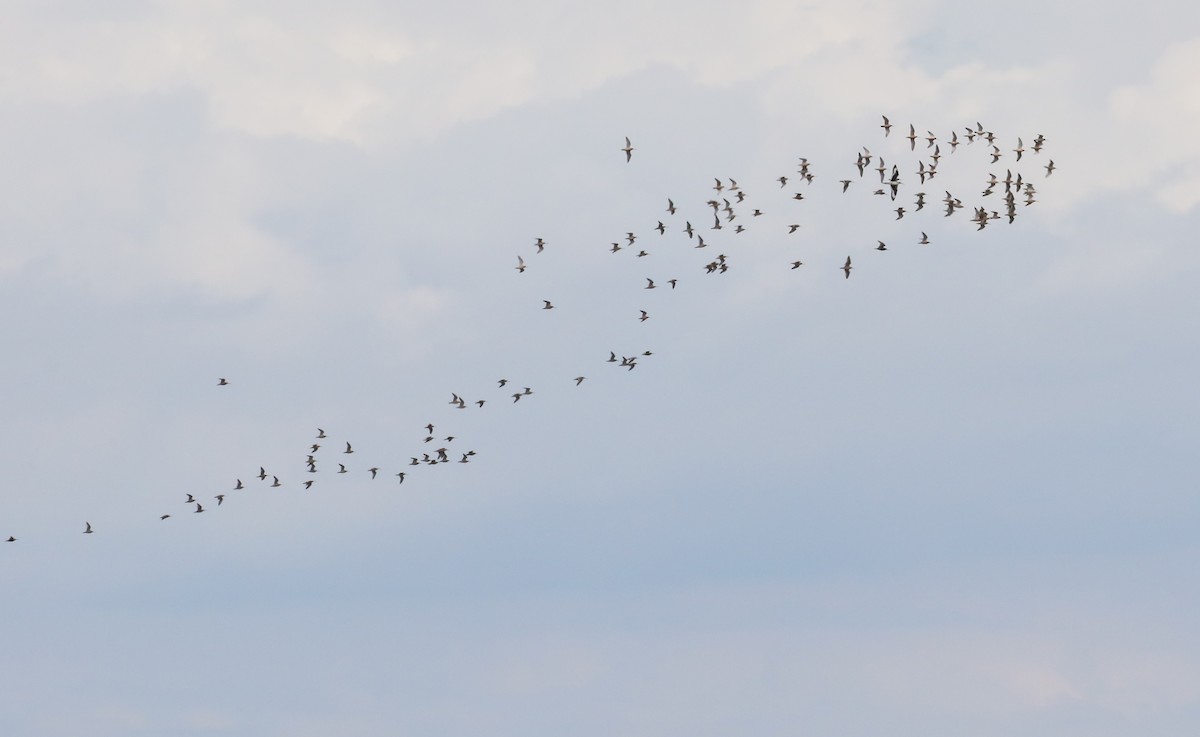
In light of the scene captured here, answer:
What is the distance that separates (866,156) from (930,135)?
8301 millimetres

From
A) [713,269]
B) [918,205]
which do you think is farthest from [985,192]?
[713,269]

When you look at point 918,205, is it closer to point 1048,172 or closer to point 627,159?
point 1048,172

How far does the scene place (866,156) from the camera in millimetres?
193000

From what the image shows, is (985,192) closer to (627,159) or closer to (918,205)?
(918,205)

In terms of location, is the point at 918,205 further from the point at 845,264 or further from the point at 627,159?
the point at 627,159

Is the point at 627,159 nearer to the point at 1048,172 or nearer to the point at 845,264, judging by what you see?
the point at 845,264

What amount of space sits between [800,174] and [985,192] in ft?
55.5

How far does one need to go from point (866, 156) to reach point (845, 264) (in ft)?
32.8

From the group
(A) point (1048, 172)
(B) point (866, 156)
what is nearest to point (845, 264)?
(B) point (866, 156)

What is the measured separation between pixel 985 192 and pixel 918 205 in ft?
21.4

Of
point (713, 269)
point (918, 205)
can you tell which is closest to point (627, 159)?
point (713, 269)

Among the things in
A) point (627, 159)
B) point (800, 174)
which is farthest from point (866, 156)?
point (627, 159)

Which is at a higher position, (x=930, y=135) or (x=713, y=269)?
(x=930, y=135)

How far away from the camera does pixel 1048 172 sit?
651 ft
